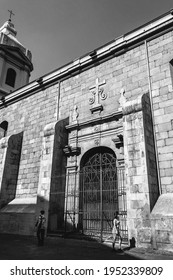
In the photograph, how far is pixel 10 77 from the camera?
61.2ft

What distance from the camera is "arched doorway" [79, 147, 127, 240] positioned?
7.13m

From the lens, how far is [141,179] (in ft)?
18.9

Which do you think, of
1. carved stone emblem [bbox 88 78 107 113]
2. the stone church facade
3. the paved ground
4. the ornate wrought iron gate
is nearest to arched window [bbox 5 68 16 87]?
the stone church facade

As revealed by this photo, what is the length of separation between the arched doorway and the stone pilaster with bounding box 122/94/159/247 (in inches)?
37.8

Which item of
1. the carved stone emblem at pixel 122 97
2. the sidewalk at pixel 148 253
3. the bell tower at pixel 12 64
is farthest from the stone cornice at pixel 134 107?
the bell tower at pixel 12 64

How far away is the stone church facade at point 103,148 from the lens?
19.5 feet

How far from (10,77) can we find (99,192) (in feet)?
49.7

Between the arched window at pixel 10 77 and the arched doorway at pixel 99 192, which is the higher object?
the arched window at pixel 10 77

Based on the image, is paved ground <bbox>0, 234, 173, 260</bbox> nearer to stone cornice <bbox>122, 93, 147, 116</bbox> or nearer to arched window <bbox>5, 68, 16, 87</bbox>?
stone cornice <bbox>122, 93, 147, 116</bbox>

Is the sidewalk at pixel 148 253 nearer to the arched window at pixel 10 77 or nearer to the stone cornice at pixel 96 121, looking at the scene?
the stone cornice at pixel 96 121

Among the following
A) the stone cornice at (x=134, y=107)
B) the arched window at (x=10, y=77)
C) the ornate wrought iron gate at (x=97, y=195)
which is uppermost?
the arched window at (x=10, y=77)

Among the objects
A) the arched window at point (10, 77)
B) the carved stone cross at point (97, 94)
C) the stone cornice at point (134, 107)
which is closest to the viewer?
the stone cornice at point (134, 107)

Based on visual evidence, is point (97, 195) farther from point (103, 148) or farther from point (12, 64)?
point (12, 64)

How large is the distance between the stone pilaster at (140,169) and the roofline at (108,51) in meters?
3.02
